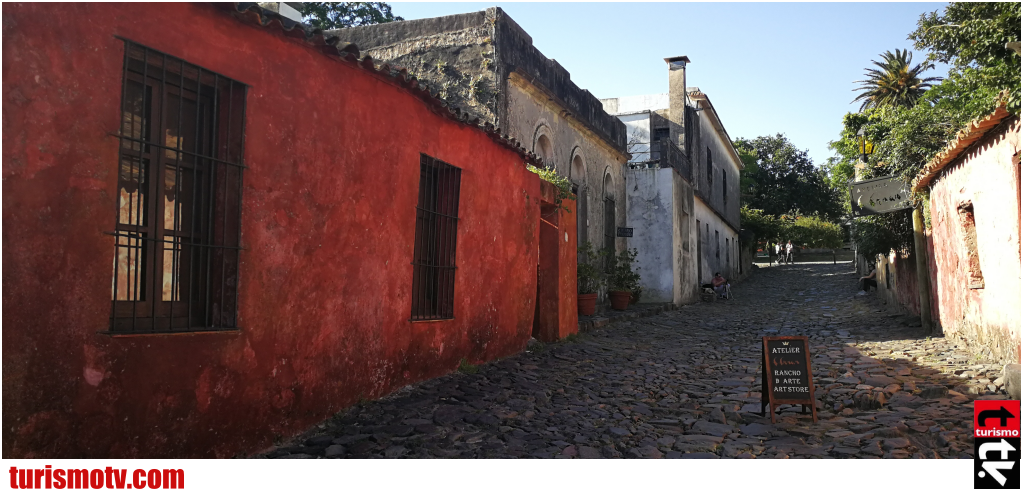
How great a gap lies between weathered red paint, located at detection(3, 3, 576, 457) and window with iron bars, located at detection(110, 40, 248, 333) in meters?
0.10

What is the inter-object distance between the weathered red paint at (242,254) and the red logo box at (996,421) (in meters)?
4.63

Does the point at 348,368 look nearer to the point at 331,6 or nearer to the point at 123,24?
the point at 123,24

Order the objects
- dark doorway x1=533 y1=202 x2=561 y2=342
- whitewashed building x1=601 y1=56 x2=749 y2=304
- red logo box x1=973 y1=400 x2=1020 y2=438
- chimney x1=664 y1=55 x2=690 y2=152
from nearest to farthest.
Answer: red logo box x1=973 y1=400 x2=1020 y2=438 → dark doorway x1=533 y1=202 x2=561 y2=342 → whitewashed building x1=601 y1=56 x2=749 y2=304 → chimney x1=664 y1=55 x2=690 y2=152

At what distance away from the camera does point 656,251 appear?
18.6 m

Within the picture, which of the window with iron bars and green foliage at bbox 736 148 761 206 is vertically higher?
green foliage at bbox 736 148 761 206

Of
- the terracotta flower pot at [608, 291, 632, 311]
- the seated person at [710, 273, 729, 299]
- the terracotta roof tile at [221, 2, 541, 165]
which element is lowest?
the terracotta flower pot at [608, 291, 632, 311]

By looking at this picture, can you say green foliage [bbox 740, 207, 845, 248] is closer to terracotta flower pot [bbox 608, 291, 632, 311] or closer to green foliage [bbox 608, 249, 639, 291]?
green foliage [bbox 608, 249, 639, 291]

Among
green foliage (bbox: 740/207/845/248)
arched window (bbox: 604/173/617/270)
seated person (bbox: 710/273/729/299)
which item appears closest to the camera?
arched window (bbox: 604/173/617/270)

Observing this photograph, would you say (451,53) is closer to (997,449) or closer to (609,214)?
(609,214)

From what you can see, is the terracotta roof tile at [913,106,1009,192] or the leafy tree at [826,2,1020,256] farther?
the leafy tree at [826,2,1020,256]

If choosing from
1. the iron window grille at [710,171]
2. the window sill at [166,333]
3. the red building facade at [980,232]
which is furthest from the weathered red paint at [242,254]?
the iron window grille at [710,171]

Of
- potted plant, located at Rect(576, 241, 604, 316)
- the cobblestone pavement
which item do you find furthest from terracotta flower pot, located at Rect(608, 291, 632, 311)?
the cobblestone pavement

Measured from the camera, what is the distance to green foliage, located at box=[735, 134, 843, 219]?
45500mm

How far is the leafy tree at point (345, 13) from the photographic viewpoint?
24.1 m
